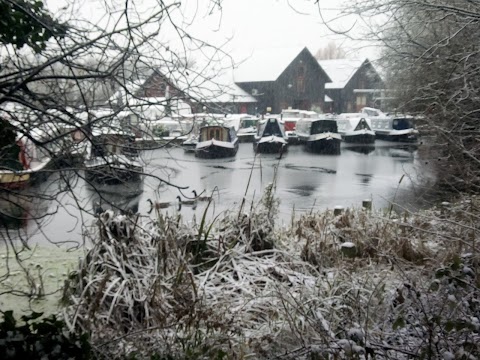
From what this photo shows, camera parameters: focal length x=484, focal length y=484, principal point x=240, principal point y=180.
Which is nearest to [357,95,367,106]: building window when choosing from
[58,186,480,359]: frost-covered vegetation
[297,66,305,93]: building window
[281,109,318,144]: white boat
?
[281,109,318,144]: white boat

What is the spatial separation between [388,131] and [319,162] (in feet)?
32.4

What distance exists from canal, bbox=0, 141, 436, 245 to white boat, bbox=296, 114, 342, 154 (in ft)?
2.28

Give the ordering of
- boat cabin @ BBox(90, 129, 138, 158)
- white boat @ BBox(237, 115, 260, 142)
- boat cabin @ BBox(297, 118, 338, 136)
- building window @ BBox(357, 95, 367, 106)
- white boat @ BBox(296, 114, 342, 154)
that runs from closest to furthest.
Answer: boat cabin @ BBox(90, 129, 138, 158) < white boat @ BBox(296, 114, 342, 154) < boat cabin @ BBox(297, 118, 338, 136) < white boat @ BBox(237, 115, 260, 142) < building window @ BBox(357, 95, 367, 106)

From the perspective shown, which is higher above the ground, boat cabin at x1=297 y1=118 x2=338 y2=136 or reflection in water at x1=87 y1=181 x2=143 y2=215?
reflection in water at x1=87 y1=181 x2=143 y2=215

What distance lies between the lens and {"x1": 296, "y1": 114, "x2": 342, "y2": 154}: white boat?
81.9 feet

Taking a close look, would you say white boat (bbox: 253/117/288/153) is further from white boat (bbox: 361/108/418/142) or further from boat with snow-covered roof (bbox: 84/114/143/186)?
boat with snow-covered roof (bbox: 84/114/143/186)

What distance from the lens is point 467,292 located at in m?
3.15

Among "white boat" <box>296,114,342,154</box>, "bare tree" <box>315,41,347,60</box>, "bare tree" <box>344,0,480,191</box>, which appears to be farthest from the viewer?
"white boat" <box>296,114,342,154</box>

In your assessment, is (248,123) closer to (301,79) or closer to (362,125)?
(362,125)

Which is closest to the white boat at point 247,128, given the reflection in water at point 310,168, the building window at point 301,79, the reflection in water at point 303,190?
the reflection in water at point 310,168

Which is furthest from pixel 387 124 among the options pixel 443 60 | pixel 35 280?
pixel 35 280

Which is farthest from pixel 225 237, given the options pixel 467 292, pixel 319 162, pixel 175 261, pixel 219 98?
pixel 319 162

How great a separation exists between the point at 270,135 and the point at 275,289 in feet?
64.0

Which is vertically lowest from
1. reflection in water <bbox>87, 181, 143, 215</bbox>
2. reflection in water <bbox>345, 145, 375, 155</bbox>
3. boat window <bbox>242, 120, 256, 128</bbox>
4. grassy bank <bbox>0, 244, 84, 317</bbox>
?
reflection in water <bbox>345, 145, 375, 155</bbox>
